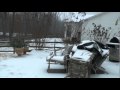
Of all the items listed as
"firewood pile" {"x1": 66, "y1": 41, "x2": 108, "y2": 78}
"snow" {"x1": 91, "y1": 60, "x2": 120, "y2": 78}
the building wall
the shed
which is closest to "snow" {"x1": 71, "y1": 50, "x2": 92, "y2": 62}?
"firewood pile" {"x1": 66, "y1": 41, "x2": 108, "y2": 78}

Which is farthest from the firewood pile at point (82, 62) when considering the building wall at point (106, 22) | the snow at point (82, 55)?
the building wall at point (106, 22)

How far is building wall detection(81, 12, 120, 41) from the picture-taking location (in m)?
13.3

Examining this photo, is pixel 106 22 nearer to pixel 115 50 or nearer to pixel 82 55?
pixel 115 50

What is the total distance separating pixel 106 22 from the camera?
14609mm

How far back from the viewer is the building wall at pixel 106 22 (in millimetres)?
13305

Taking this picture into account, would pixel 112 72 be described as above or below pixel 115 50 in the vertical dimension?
below

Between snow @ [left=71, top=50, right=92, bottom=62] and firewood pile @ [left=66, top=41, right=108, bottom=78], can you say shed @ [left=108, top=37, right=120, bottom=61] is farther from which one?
snow @ [left=71, top=50, right=92, bottom=62]

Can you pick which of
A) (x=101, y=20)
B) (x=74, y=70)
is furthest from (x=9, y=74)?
(x=101, y=20)

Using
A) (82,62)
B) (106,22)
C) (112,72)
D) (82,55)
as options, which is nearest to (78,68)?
(82,62)

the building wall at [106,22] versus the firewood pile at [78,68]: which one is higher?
the building wall at [106,22]

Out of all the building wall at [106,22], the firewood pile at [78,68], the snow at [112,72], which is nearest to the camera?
the firewood pile at [78,68]

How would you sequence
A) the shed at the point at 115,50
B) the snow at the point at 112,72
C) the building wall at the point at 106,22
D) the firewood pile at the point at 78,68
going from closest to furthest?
the firewood pile at the point at 78,68
the snow at the point at 112,72
the shed at the point at 115,50
the building wall at the point at 106,22

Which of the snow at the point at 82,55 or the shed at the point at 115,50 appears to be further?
the shed at the point at 115,50

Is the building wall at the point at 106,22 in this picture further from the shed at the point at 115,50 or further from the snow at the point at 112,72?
the snow at the point at 112,72
